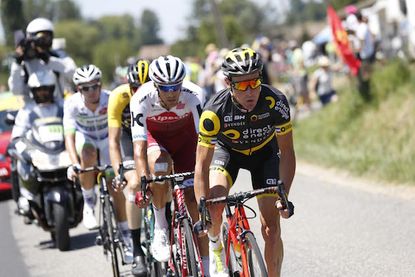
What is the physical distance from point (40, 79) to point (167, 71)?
527 cm

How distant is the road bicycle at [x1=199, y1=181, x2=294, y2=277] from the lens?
21.3 feet

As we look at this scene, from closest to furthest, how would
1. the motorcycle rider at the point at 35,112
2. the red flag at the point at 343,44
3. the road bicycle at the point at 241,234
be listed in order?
1. the road bicycle at the point at 241,234
2. the motorcycle rider at the point at 35,112
3. the red flag at the point at 343,44

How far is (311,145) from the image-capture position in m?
19.3

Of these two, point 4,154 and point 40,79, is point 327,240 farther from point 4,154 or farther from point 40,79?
point 4,154

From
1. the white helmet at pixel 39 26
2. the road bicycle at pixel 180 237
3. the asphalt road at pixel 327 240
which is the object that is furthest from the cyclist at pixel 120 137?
the white helmet at pixel 39 26

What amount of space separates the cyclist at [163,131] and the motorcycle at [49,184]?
2938 millimetres

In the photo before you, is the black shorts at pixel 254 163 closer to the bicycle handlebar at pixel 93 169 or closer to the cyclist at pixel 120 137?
the cyclist at pixel 120 137

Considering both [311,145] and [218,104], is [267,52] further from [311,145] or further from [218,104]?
[218,104]

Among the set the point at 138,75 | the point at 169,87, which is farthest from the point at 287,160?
the point at 138,75

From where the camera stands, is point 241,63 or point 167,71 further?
point 167,71

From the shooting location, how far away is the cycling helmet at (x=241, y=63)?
22.2 ft

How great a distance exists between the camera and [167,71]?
25.3ft

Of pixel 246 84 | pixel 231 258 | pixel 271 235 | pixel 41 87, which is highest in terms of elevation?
pixel 246 84

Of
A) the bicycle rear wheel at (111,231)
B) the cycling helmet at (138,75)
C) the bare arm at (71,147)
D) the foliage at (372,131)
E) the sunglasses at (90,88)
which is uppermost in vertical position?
the cycling helmet at (138,75)
